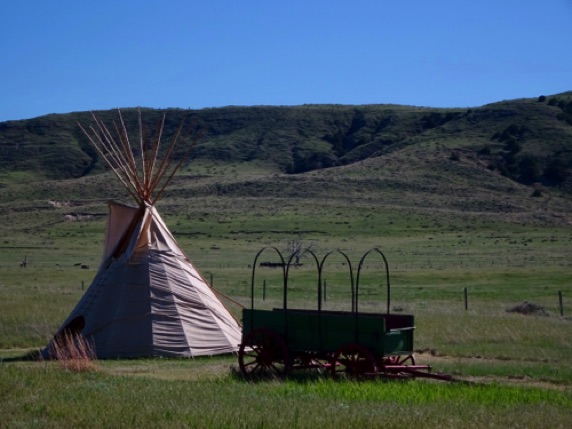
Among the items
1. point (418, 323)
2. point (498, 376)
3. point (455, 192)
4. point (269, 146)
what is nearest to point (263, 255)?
point (455, 192)

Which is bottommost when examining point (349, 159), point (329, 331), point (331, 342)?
point (331, 342)

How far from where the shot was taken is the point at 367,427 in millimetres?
8422

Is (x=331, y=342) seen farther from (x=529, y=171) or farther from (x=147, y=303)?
(x=529, y=171)

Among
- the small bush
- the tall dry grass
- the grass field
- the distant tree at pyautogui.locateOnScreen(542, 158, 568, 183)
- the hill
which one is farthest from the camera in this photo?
the distant tree at pyautogui.locateOnScreen(542, 158, 568, 183)

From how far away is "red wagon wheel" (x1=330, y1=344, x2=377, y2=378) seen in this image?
12.6 m

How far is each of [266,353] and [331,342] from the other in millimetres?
1255

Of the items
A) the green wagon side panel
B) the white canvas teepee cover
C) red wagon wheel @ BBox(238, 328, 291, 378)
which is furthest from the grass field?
the white canvas teepee cover

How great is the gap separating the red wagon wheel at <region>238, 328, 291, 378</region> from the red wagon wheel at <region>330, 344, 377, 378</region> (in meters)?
1.01

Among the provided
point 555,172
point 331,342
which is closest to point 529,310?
point 331,342

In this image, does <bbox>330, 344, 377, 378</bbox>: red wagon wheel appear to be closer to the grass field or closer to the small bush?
the grass field

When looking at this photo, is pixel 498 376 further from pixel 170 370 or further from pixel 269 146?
pixel 269 146

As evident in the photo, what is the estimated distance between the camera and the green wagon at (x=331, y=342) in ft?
41.6

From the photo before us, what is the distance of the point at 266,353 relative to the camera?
45.9 feet

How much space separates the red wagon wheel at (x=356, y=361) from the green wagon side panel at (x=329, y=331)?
0.16 metres
